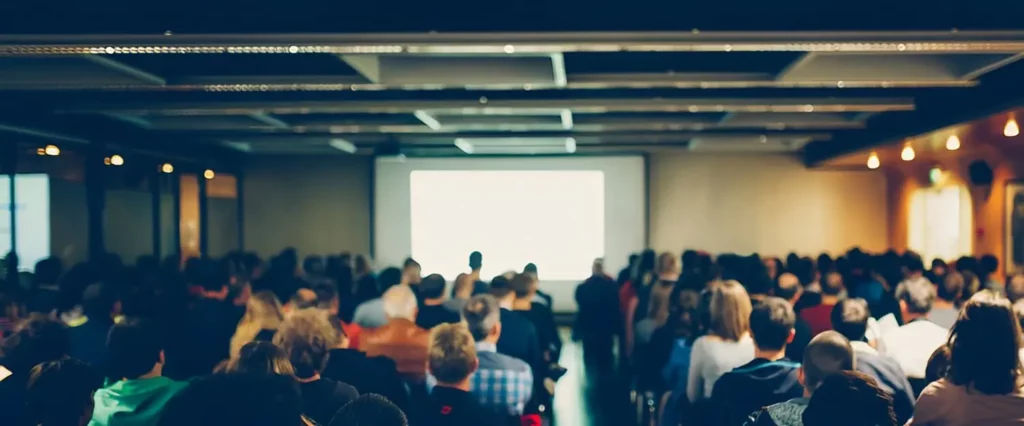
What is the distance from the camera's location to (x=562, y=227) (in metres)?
12.7

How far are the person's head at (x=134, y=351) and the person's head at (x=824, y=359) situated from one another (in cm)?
223

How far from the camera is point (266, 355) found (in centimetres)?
291

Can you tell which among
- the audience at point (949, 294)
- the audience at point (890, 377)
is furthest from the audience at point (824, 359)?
the audience at point (949, 294)

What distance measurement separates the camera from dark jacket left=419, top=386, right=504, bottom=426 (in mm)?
3086

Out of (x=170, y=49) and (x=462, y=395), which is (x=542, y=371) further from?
(x=170, y=49)

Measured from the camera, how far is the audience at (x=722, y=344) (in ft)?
13.3

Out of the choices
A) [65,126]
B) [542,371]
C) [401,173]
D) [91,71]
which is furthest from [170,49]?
[401,173]

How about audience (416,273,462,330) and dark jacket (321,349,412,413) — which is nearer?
dark jacket (321,349,412,413)

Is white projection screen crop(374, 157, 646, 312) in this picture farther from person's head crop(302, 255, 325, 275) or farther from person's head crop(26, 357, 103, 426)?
person's head crop(26, 357, 103, 426)

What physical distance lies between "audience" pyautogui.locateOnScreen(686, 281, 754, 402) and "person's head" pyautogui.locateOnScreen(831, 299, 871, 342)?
40 cm

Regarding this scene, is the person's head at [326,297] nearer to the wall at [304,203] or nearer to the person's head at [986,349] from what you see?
the person's head at [986,349]

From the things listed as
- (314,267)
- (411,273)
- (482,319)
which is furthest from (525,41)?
(314,267)

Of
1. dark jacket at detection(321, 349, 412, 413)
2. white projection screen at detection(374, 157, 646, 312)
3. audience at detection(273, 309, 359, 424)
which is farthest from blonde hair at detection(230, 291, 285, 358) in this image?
white projection screen at detection(374, 157, 646, 312)

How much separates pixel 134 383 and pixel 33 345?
0.58 metres
